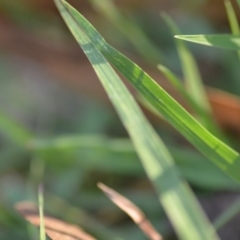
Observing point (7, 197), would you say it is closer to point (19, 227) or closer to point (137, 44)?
point (19, 227)

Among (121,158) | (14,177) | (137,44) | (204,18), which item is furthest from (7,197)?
(204,18)

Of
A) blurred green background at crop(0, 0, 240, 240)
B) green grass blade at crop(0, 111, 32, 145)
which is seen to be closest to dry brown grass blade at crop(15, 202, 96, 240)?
blurred green background at crop(0, 0, 240, 240)

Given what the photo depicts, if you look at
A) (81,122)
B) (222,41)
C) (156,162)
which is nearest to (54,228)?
(156,162)

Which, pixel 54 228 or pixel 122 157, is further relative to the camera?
pixel 122 157

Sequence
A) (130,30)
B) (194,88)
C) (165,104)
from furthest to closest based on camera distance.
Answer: (130,30)
(194,88)
(165,104)

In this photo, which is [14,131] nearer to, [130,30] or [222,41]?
[130,30]

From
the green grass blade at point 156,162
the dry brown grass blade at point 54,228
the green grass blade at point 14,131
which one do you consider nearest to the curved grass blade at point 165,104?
the green grass blade at point 156,162
